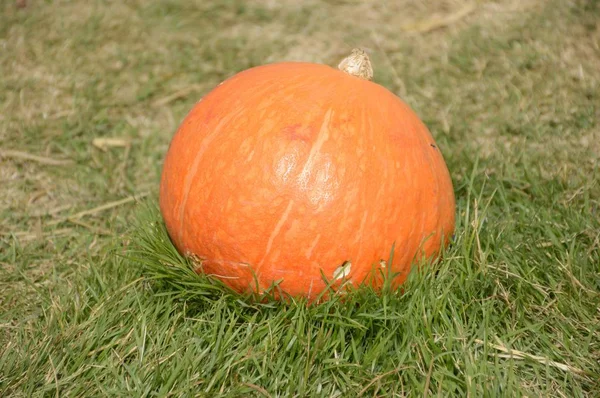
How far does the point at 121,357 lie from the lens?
2617 millimetres

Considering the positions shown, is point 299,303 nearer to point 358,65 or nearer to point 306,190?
point 306,190

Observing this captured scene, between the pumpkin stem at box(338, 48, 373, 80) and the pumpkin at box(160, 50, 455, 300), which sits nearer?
the pumpkin at box(160, 50, 455, 300)

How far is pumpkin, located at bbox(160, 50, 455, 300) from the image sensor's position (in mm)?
2564

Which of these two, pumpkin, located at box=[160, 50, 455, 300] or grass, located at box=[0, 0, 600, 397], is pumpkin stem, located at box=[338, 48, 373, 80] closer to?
pumpkin, located at box=[160, 50, 455, 300]

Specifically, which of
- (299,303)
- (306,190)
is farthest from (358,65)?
(299,303)

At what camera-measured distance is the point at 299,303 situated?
2.65 metres

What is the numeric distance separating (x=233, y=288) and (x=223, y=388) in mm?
443

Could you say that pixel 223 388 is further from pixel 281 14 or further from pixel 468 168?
pixel 281 14

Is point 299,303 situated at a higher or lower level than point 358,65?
lower

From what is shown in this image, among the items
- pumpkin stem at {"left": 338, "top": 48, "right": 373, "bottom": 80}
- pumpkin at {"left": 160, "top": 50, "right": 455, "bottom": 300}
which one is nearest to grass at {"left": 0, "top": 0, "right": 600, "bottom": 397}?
pumpkin at {"left": 160, "top": 50, "right": 455, "bottom": 300}

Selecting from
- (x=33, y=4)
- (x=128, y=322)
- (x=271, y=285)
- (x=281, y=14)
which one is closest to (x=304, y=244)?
(x=271, y=285)

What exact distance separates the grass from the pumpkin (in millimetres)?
159

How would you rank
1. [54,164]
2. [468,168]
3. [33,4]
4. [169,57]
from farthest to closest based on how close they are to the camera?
[33,4] → [169,57] → [54,164] → [468,168]

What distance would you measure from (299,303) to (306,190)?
481 millimetres
